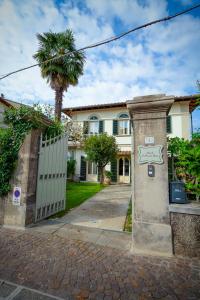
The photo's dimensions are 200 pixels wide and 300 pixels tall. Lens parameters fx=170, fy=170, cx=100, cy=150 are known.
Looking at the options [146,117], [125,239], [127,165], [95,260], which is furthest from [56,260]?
[127,165]

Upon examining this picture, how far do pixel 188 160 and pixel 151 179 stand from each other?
850 mm

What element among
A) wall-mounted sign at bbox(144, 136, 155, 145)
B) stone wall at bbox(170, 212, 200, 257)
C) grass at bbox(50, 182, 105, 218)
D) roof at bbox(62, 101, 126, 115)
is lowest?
grass at bbox(50, 182, 105, 218)

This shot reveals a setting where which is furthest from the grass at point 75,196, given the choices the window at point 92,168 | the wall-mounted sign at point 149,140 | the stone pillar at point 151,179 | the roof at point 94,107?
the roof at point 94,107

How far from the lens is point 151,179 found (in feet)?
11.4

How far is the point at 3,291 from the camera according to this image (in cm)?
226

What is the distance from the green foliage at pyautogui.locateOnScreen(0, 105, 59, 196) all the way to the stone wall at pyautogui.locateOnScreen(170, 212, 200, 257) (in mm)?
4111

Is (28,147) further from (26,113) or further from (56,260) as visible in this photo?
(56,260)

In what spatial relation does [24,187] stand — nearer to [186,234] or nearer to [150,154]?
[150,154]

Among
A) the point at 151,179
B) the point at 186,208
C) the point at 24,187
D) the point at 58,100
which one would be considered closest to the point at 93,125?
the point at 58,100

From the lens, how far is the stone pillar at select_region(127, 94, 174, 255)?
3.33 metres

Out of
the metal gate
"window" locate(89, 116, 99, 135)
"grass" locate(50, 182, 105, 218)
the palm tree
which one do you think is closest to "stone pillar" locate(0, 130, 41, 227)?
the metal gate

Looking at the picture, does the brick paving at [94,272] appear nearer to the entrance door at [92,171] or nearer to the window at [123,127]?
the entrance door at [92,171]

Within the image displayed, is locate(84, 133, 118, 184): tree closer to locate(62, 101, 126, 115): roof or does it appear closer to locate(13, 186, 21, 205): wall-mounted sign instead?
locate(62, 101, 126, 115): roof

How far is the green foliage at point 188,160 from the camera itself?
336cm
